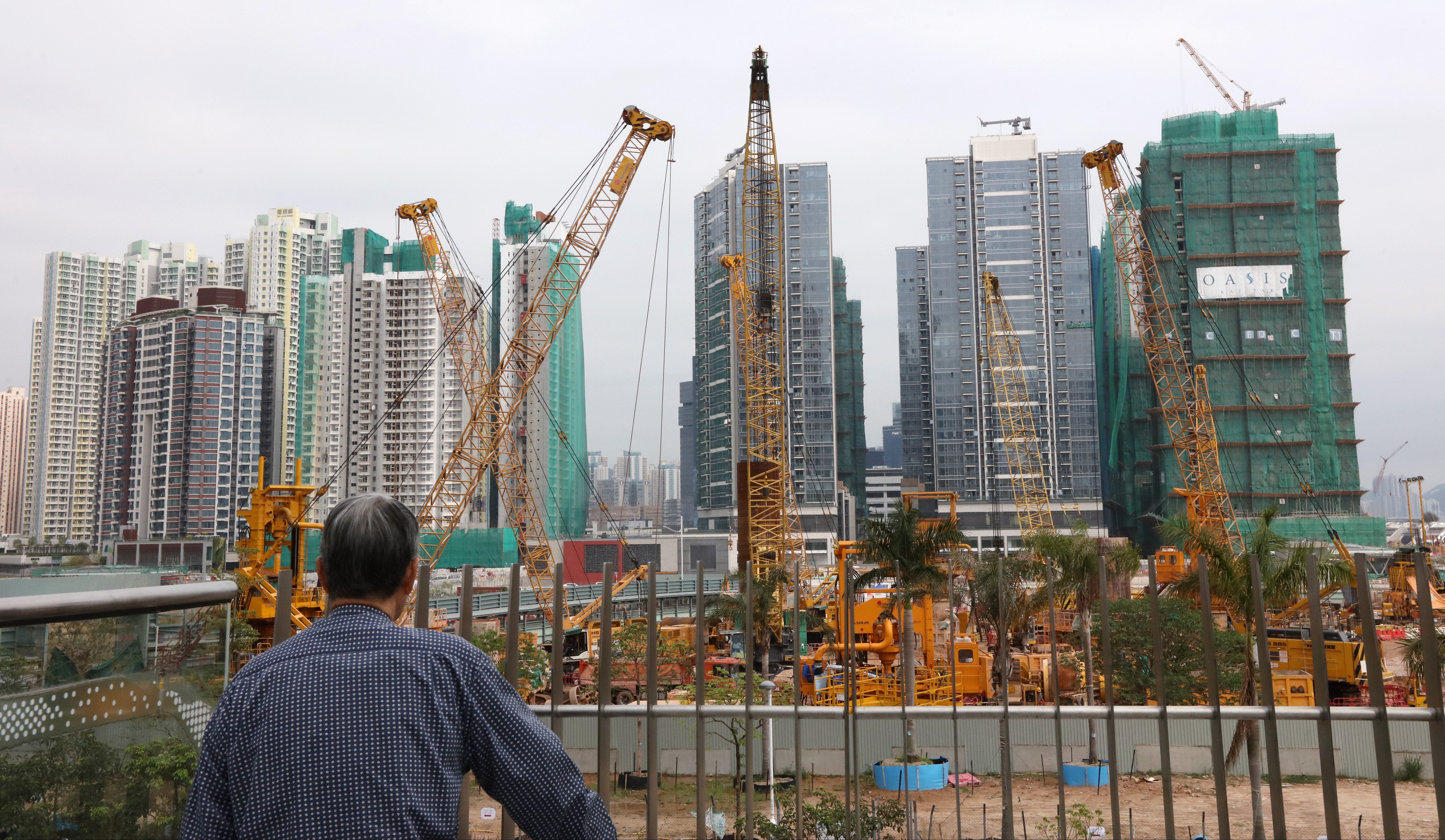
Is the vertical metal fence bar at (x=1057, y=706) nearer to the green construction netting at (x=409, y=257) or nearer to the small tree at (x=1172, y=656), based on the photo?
the small tree at (x=1172, y=656)

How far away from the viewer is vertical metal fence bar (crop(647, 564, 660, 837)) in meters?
3.16

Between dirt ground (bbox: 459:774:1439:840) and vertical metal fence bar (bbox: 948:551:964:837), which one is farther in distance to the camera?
dirt ground (bbox: 459:774:1439:840)

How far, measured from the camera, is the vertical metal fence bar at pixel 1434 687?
3340mm

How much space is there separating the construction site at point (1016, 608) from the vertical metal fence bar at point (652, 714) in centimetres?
3

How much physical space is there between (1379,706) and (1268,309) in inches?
2408

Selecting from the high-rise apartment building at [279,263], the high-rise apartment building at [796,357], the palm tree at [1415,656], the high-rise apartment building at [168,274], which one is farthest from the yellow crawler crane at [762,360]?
the high-rise apartment building at [168,274]

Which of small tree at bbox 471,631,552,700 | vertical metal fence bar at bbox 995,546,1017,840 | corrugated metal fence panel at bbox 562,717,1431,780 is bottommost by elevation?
corrugated metal fence panel at bbox 562,717,1431,780

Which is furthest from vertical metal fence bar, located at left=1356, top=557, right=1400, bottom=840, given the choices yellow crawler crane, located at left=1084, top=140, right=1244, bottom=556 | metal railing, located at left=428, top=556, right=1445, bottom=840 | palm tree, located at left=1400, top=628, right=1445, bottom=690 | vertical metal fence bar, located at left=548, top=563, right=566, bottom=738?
yellow crawler crane, located at left=1084, top=140, right=1244, bottom=556

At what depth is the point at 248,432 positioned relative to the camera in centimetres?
6538

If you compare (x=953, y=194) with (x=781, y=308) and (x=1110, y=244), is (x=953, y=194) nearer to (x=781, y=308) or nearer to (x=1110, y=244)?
(x=1110, y=244)

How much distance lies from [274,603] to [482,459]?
1250 centimetres

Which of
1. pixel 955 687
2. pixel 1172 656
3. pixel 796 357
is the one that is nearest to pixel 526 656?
pixel 1172 656

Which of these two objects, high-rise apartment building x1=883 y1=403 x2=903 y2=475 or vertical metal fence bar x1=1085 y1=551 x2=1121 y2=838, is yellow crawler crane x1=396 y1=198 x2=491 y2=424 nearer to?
vertical metal fence bar x1=1085 y1=551 x2=1121 y2=838

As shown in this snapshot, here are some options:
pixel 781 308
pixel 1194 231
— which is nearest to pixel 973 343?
pixel 1194 231
